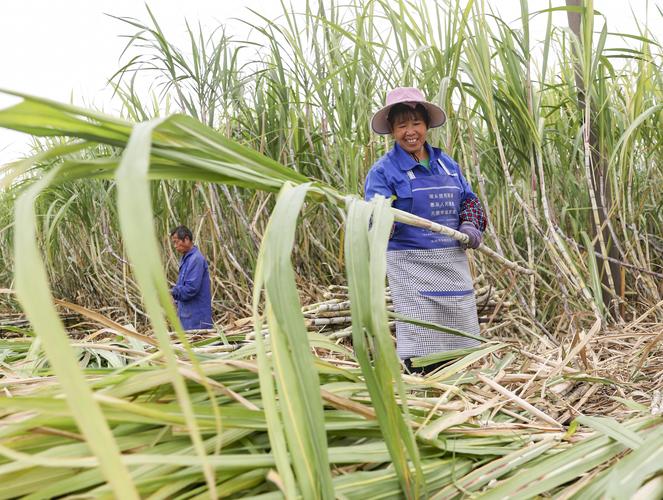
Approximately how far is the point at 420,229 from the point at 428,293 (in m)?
0.21

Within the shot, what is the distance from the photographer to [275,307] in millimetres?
562

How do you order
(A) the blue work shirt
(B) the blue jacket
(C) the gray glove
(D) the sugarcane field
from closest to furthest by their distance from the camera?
(D) the sugarcane field, (C) the gray glove, (A) the blue work shirt, (B) the blue jacket

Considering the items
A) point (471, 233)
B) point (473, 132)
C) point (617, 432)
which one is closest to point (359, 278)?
point (617, 432)

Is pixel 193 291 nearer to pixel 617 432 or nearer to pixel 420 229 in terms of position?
pixel 420 229

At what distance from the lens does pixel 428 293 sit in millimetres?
2141

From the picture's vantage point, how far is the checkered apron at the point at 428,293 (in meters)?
2.13

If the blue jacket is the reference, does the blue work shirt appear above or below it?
above

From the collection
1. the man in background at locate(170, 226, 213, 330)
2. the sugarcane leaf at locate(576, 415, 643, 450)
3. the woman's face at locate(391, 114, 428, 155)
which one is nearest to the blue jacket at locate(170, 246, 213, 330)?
the man in background at locate(170, 226, 213, 330)

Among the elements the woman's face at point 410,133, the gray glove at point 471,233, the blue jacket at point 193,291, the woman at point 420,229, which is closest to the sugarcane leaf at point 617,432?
the gray glove at point 471,233

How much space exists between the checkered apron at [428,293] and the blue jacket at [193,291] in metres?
1.54

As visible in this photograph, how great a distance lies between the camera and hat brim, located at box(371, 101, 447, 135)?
83.5 inches

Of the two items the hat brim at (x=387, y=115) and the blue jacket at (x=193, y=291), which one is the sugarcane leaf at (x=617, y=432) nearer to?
the hat brim at (x=387, y=115)

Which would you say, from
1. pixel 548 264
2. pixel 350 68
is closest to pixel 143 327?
pixel 350 68

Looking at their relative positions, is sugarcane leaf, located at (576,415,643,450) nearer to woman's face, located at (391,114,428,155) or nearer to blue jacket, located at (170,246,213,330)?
woman's face, located at (391,114,428,155)
